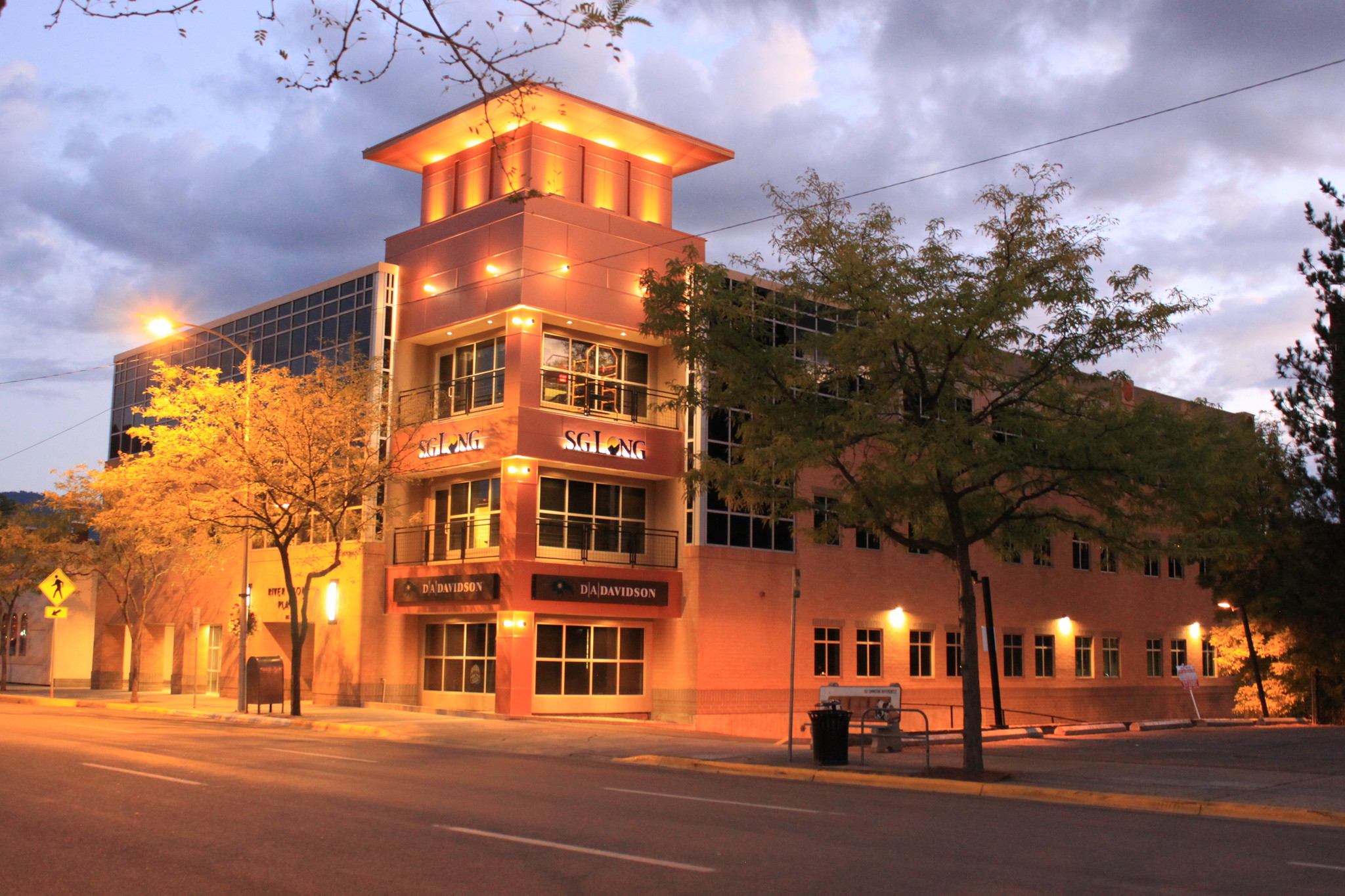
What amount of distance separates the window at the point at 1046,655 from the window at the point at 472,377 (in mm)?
21774

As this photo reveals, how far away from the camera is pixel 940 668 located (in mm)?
38656

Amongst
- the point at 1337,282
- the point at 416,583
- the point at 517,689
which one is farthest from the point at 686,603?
the point at 1337,282

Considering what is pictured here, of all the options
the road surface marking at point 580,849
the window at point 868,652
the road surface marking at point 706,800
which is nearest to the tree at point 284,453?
the window at point 868,652

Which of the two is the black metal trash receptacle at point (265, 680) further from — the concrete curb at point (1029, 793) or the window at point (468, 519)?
the concrete curb at point (1029, 793)

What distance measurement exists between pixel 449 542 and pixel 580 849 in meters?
24.3

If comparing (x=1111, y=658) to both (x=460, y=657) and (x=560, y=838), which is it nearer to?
(x=460, y=657)

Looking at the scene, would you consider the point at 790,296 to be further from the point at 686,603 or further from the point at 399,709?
the point at 399,709

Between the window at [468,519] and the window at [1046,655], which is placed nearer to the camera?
the window at [468,519]

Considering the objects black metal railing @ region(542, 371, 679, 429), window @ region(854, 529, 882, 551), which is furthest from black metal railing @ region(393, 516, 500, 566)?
window @ region(854, 529, 882, 551)

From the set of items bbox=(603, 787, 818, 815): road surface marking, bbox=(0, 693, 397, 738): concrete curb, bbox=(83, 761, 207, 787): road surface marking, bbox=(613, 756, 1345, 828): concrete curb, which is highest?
bbox=(83, 761, 207, 787): road surface marking

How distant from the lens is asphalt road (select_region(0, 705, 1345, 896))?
8422 mm

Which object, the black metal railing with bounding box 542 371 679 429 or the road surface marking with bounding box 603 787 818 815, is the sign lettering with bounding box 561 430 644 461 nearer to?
the black metal railing with bounding box 542 371 679 429

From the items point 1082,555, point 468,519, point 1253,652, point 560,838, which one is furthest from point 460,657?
point 1253,652

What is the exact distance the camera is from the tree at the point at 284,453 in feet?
92.5
